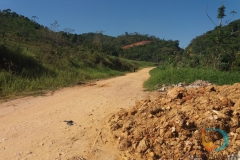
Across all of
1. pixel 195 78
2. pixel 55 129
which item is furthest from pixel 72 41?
pixel 55 129

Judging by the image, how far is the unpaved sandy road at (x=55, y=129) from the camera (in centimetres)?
303

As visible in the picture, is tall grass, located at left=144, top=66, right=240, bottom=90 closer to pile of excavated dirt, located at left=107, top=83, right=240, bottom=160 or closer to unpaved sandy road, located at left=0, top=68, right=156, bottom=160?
unpaved sandy road, located at left=0, top=68, right=156, bottom=160

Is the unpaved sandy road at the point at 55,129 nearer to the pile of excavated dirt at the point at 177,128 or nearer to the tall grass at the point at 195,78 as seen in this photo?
the pile of excavated dirt at the point at 177,128

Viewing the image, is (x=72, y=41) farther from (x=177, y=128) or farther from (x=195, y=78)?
(x=177, y=128)

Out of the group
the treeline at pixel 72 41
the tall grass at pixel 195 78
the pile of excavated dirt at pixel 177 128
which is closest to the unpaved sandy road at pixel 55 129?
the pile of excavated dirt at pixel 177 128

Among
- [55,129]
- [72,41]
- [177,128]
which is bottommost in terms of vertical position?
[55,129]

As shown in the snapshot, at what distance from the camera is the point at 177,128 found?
3072mm

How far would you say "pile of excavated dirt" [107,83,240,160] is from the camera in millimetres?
2859

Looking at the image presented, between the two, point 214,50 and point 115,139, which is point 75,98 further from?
point 214,50

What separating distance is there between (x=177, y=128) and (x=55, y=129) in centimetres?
213

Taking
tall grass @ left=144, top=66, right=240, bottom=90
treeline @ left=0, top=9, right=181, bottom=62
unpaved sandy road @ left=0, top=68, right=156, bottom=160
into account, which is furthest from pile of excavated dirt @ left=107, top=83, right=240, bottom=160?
treeline @ left=0, top=9, right=181, bottom=62

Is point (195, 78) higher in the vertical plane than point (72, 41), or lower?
lower

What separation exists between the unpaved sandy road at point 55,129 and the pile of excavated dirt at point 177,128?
298mm

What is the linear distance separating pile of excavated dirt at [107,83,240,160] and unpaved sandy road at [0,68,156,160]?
30cm
